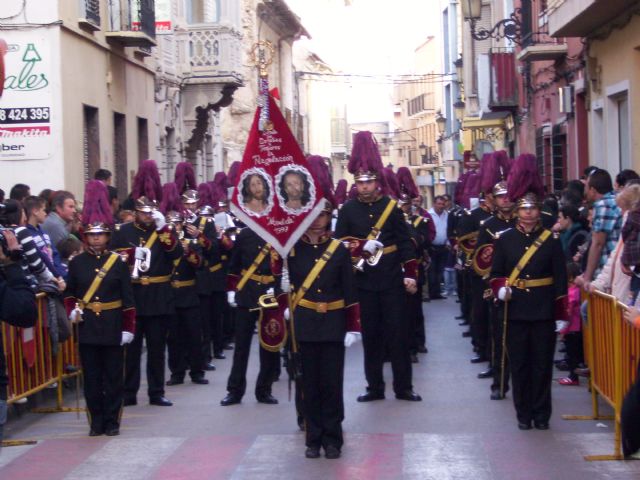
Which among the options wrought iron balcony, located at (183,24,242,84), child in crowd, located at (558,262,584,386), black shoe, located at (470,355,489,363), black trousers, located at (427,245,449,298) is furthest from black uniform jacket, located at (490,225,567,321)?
wrought iron balcony, located at (183,24,242,84)

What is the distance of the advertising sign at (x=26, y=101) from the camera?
1955 cm

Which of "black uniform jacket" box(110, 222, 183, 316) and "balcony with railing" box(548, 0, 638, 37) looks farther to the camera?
"balcony with railing" box(548, 0, 638, 37)

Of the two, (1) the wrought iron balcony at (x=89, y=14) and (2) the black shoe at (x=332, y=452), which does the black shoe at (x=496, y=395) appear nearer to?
(2) the black shoe at (x=332, y=452)

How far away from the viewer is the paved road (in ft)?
30.5

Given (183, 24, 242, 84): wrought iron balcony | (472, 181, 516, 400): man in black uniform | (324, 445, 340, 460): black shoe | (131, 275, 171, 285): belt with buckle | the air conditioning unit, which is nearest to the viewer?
(324, 445, 340, 460): black shoe

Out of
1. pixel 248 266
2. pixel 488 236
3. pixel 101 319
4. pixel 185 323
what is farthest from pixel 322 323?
pixel 185 323

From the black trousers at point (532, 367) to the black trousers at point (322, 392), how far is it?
1628mm

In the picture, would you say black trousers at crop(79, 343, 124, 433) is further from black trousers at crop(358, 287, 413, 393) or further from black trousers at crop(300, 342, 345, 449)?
black trousers at crop(358, 287, 413, 393)

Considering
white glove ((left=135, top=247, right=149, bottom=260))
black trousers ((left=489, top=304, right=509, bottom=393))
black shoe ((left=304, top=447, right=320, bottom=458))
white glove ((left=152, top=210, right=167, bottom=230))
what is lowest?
black shoe ((left=304, top=447, right=320, bottom=458))

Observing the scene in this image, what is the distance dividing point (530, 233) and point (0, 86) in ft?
22.7

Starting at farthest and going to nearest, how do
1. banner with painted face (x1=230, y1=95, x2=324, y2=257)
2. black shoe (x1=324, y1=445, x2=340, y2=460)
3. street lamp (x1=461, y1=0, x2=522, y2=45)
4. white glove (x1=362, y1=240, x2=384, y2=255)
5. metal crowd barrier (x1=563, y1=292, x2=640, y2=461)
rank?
street lamp (x1=461, y1=0, x2=522, y2=45) < white glove (x1=362, y1=240, x2=384, y2=255) < banner with painted face (x1=230, y1=95, x2=324, y2=257) < black shoe (x1=324, y1=445, x2=340, y2=460) < metal crowd barrier (x1=563, y1=292, x2=640, y2=461)

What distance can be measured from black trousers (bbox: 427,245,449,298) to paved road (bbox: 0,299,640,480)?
11.9 m

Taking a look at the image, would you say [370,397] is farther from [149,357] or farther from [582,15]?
[582,15]

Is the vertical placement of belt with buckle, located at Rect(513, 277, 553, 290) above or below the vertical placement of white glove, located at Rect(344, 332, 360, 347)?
above
